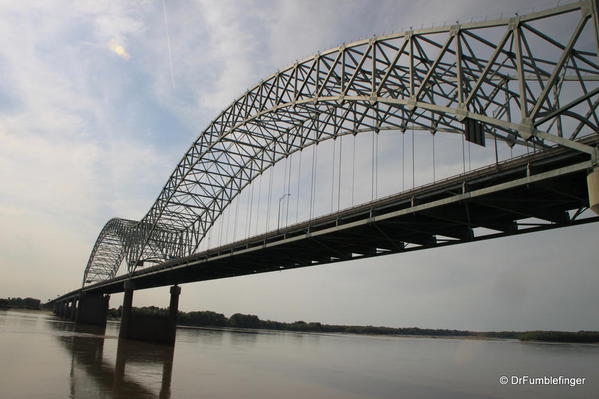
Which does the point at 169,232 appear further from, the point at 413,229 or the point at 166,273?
the point at 413,229

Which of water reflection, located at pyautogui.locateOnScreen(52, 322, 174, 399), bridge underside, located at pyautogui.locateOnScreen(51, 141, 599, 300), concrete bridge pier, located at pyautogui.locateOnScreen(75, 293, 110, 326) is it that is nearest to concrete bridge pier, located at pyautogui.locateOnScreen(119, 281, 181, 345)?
water reflection, located at pyautogui.locateOnScreen(52, 322, 174, 399)

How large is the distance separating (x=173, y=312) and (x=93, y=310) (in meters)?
61.7

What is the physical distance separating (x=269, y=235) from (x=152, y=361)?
12.7 meters

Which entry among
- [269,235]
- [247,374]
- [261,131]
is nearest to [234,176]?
[261,131]

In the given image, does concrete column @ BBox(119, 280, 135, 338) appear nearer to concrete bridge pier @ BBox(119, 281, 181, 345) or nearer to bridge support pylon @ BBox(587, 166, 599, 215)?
concrete bridge pier @ BBox(119, 281, 181, 345)

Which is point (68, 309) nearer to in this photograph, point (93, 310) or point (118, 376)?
point (93, 310)

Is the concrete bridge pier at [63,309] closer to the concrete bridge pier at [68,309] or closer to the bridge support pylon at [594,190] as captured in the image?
the concrete bridge pier at [68,309]

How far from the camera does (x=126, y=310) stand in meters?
62.3

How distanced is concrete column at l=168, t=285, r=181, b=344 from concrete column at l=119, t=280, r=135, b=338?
542 cm

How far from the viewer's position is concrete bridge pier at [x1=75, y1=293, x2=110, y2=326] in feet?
353

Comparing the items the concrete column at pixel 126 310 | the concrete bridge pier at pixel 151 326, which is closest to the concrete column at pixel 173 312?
the concrete bridge pier at pixel 151 326

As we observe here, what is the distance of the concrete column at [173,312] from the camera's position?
183ft

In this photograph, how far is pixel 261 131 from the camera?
2164 inches

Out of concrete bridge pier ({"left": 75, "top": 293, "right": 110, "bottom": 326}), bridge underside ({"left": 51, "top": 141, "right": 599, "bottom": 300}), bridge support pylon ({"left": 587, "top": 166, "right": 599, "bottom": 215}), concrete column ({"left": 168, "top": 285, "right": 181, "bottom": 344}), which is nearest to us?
bridge support pylon ({"left": 587, "top": 166, "right": 599, "bottom": 215})
